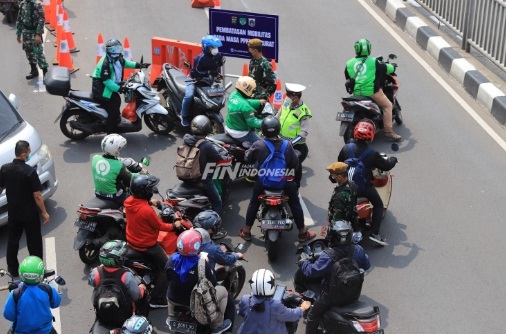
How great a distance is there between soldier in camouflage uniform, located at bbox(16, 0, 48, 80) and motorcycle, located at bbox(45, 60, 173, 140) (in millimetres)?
2199

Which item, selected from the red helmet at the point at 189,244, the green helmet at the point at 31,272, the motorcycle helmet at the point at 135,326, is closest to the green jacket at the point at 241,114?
the red helmet at the point at 189,244

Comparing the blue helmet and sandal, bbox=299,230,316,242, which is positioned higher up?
the blue helmet

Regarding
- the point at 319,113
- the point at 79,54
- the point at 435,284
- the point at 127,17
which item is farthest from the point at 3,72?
the point at 435,284

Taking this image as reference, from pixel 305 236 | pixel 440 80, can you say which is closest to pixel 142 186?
pixel 305 236

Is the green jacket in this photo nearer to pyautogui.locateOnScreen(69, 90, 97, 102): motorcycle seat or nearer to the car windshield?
pyautogui.locateOnScreen(69, 90, 97, 102): motorcycle seat

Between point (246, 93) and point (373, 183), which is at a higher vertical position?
point (246, 93)

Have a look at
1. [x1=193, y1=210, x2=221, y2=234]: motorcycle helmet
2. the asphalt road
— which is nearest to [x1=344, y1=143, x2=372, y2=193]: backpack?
the asphalt road

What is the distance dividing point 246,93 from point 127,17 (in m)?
8.37

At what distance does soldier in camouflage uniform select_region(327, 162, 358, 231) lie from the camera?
10.3 metres

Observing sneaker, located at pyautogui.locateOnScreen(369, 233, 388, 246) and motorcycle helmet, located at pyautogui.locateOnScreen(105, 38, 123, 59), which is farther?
motorcycle helmet, located at pyautogui.locateOnScreen(105, 38, 123, 59)

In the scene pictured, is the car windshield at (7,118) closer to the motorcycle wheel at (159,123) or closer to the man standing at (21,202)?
the man standing at (21,202)

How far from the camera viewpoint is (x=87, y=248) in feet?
35.7

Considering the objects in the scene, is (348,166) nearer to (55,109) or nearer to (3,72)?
(55,109)

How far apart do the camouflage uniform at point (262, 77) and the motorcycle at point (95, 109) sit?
1.57 m
